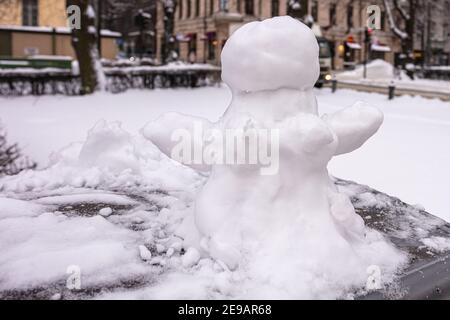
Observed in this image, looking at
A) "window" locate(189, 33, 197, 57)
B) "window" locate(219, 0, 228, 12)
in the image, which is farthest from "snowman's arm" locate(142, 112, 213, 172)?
"window" locate(189, 33, 197, 57)

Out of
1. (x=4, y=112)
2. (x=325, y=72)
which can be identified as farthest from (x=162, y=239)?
(x=325, y=72)

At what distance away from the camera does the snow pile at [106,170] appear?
5.55 m

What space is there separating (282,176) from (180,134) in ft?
2.64

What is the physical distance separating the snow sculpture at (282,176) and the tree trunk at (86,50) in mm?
15749

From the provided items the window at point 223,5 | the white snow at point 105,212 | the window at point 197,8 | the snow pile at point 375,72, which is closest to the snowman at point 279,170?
the white snow at point 105,212

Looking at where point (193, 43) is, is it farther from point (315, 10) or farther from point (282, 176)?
point (282, 176)

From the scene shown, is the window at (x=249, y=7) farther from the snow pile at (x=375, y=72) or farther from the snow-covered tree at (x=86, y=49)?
the snow-covered tree at (x=86, y=49)

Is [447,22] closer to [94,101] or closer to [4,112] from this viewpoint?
[94,101]

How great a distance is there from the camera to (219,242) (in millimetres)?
3229

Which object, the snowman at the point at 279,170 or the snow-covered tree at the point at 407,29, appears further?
the snow-covered tree at the point at 407,29

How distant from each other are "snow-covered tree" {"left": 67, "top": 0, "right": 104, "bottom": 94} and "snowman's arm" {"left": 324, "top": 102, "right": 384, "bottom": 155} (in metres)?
15.9

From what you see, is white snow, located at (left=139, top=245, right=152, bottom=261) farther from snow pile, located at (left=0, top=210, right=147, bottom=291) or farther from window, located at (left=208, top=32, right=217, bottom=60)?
window, located at (left=208, top=32, right=217, bottom=60)

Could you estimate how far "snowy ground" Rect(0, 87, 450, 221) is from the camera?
26.7 feet

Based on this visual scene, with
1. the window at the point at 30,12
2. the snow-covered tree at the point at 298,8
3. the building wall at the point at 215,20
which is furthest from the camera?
the building wall at the point at 215,20
